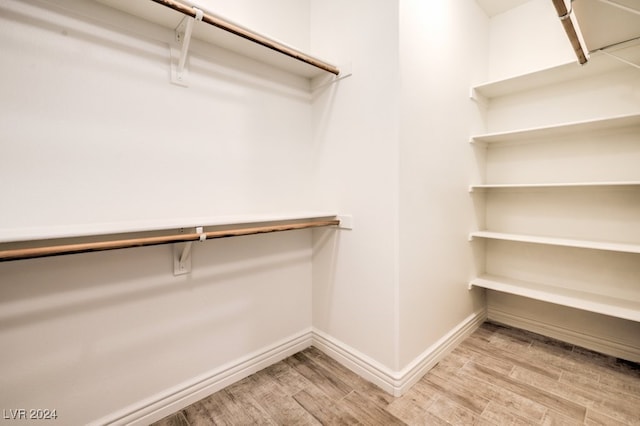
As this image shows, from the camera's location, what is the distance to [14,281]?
1028mm

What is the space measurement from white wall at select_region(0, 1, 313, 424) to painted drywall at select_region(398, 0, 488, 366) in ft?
2.63

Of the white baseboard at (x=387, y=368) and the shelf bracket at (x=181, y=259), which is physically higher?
the shelf bracket at (x=181, y=259)

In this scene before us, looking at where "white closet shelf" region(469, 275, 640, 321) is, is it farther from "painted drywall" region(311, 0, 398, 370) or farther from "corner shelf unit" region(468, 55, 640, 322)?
"painted drywall" region(311, 0, 398, 370)

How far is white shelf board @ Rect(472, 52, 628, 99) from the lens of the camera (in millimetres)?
1694

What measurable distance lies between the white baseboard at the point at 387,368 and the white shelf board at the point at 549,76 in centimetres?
174

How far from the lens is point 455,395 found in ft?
4.92

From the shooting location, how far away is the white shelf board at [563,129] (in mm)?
1604

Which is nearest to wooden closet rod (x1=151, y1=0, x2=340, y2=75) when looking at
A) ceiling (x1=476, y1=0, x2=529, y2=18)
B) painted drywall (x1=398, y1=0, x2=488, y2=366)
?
painted drywall (x1=398, y1=0, x2=488, y2=366)

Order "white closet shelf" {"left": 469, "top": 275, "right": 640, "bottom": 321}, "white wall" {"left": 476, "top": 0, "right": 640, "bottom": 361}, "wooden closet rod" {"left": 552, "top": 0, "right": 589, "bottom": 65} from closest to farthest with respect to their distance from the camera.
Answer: "wooden closet rod" {"left": 552, "top": 0, "right": 589, "bottom": 65} → "white closet shelf" {"left": 469, "top": 275, "right": 640, "bottom": 321} → "white wall" {"left": 476, "top": 0, "right": 640, "bottom": 361}

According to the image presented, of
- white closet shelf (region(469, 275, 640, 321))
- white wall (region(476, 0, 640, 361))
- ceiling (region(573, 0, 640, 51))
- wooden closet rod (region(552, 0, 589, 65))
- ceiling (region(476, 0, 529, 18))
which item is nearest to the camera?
wooden closet rod (region(552, 0, 589, 65))

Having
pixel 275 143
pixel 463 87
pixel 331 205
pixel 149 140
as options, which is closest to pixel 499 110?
pixel 463 87

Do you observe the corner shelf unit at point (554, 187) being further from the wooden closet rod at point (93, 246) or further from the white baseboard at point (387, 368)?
the wooden closet rod at point (93, 246)

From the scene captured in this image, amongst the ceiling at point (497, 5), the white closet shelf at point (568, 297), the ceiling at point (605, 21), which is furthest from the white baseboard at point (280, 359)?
the ceiling at point (497, 5)

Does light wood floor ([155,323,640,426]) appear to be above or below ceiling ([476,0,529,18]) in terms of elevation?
below
